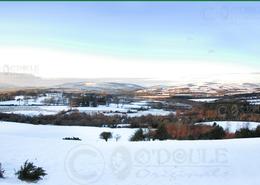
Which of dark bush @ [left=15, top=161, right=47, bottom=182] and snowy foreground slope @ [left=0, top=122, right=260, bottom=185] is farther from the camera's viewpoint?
snowy foreground slope @ [left=0, top=122, right=260, bottom=185]

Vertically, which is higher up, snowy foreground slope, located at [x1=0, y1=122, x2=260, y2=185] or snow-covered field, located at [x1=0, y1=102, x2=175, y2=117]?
snow-covered field, located at [x1=0, y1=102, x2=175, y2=117]

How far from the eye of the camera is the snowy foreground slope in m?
11.9

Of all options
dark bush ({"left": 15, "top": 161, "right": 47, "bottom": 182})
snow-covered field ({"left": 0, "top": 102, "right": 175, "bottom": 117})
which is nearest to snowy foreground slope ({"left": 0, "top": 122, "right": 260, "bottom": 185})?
dark bush ({"left": 15, "top": 161, "right": 47, "bottom": 182})

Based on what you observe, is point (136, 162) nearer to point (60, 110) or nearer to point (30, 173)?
point (30, 173)

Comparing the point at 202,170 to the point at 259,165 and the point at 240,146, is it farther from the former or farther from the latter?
the point at 240,146

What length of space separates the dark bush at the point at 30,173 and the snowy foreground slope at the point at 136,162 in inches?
6.6

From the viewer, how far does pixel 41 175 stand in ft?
37.4

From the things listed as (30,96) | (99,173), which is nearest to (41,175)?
(99,173)

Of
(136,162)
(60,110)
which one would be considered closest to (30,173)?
(136,162)

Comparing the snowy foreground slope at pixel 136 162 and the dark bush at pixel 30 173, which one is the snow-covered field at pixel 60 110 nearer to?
the snowy foreground slope at pixel 136 162

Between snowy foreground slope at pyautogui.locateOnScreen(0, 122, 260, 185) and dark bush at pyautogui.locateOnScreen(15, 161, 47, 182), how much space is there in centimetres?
17

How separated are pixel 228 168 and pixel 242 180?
118cm

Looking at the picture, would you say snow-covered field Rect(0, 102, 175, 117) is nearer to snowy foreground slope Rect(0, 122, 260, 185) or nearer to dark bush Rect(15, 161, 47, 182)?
snowy foreground slope Rect(0, 122, 260, 185)

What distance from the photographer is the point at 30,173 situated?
1103 centimetres
